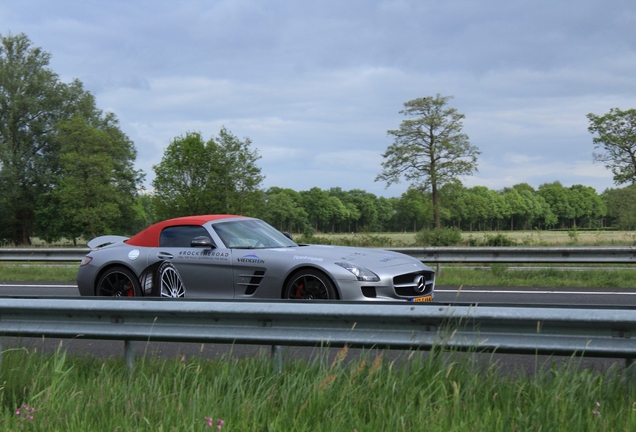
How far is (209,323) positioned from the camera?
12.8 ft

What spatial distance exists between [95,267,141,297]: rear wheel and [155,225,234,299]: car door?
507mm

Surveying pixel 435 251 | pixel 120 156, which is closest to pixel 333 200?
pixel 120 156

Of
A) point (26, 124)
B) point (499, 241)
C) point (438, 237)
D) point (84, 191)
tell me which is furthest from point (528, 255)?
point (26, 124)

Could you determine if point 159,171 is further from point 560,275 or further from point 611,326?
point 611,326

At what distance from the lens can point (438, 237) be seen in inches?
925

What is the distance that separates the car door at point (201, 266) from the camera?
7.21m

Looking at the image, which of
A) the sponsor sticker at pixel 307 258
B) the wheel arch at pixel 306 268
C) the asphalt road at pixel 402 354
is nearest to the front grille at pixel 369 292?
the wheel arch at pixel 306 268

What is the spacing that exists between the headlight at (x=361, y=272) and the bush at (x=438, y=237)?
16766 millimetres

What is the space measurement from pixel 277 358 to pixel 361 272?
9.28ft

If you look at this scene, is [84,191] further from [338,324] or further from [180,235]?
[338,324]

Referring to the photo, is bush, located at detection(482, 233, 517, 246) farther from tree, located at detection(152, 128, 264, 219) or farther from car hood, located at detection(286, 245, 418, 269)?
tree, located at detection(152, 128, 264, 219)

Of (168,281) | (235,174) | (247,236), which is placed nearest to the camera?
(168,281)

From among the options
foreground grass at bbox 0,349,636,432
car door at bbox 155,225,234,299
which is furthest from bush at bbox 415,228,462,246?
foreground grass at bbox 0,349,636,432

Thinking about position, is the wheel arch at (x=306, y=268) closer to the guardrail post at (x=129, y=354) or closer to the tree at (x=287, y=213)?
the guardrail post at (x=129, y=354)
